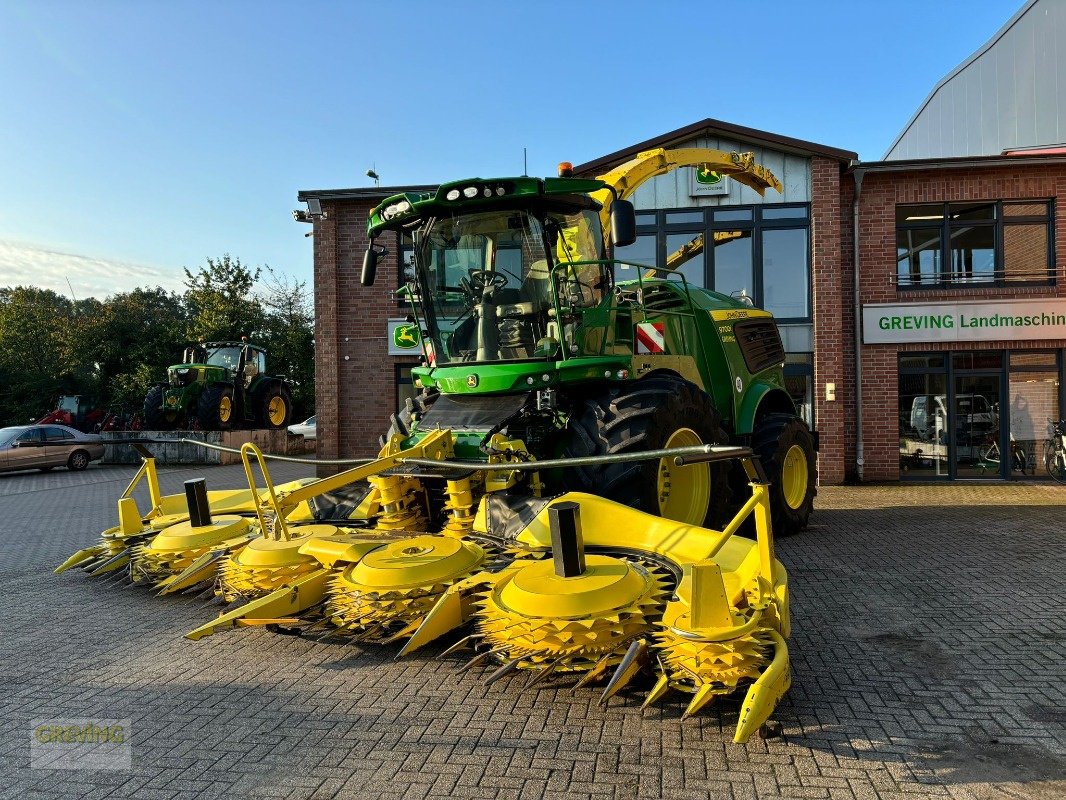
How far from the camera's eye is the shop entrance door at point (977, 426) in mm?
12930

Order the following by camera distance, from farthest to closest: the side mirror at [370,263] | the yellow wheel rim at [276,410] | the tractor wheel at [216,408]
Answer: the yellow wheel rim at [276,410], the tractor wheel at [216,408], the side mirror at [370,263]

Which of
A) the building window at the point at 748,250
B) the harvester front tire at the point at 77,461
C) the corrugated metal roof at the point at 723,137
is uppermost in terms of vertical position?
the corrugated metal roof at the point at 723,137

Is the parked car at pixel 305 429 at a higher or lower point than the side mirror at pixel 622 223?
lower

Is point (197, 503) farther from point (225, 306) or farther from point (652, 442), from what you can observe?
point (225, 306)

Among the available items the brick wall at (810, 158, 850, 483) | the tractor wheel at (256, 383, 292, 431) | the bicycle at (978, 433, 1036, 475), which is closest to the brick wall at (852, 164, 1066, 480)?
the brick wall at (810, 158, 850, 483)

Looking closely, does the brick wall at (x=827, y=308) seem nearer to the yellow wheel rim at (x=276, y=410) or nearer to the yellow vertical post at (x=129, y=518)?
the yellow vertical post at (x=129, y=518)

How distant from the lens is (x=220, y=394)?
18.0 metres

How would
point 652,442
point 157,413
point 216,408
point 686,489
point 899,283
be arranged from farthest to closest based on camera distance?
1. point 157,413
2. point 216,408
3. point 899,283
4. point 686,489
5. point 652,442

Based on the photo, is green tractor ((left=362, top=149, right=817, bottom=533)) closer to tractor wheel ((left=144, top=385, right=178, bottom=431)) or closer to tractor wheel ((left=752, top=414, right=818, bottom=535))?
tractor wheel ((left=752, top=414, right=818, bottom=535))

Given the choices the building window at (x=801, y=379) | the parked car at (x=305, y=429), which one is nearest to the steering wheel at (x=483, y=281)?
the building window at (x=801, y=379)

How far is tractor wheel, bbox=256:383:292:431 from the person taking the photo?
1959 centimetres

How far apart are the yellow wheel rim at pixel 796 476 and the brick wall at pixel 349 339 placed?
25.7 feet

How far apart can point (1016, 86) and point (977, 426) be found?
14.3m

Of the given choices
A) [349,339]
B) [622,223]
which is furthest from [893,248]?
[349,339]
